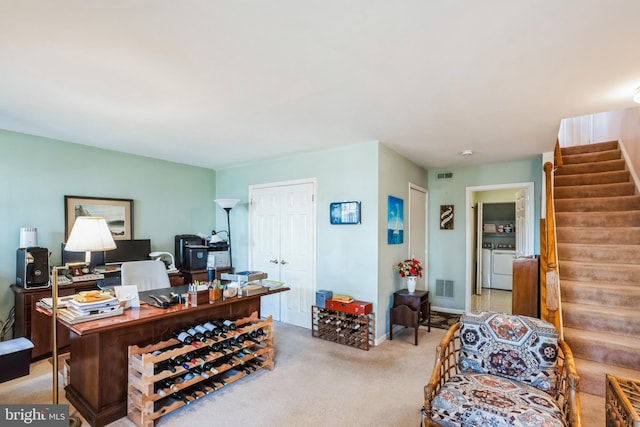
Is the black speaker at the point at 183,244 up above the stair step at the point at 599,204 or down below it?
below

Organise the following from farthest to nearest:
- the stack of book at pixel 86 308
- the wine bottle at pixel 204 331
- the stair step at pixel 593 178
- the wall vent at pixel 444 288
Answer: the wall vent at pixel 444 288, the stair step at pixel 593 178, the wine bottle at pixel 204 331, the stack of book at pixel 86 308

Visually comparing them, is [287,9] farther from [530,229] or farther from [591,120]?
[591,120]

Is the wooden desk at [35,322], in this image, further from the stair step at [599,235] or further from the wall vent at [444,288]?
the stair step at [599,235]

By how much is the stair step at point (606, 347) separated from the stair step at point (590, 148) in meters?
3.39

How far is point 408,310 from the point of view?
3.81 metres

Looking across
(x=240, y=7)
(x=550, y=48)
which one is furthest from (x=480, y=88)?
(x=240, y=7)

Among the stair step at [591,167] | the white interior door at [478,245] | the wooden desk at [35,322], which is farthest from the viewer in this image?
the white interior door at [478,245]

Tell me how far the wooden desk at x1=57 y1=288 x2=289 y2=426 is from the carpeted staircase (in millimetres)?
3389

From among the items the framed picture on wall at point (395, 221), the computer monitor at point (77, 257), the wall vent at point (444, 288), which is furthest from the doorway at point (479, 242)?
the computer monitor at point (77, 257)

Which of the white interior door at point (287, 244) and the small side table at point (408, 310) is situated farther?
the white interior door at point (287, 244)

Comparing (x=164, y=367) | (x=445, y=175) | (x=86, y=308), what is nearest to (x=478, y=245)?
(x=445, y=175)

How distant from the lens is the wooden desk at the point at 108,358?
2.18 metres

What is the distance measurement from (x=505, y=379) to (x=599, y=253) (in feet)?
8.76

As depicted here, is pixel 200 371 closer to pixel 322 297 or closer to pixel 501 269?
pixel 322 297
